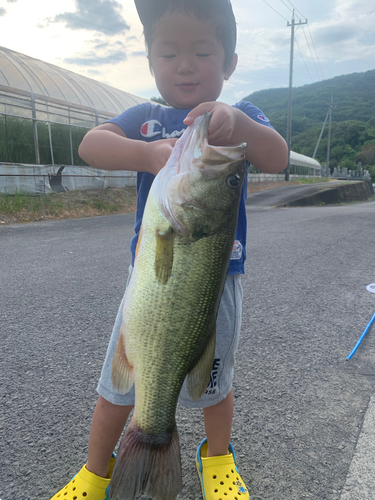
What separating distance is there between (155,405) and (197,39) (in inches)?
53.0

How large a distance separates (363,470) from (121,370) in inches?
49.6

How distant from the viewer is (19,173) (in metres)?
12.4

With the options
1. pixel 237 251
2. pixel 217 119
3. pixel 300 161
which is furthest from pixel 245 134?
pixel 300 161

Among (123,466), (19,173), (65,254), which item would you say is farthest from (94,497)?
(19,173)

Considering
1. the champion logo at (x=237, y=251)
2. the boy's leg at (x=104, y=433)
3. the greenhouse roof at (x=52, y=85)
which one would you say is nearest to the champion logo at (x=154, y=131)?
the champion logo at (x=237, y=251)

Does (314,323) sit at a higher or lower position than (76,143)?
lower

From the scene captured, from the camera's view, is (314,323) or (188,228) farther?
(314,323)

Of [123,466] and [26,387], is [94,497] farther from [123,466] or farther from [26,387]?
[26,387]

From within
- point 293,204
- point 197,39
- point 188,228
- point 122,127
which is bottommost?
point 293,204

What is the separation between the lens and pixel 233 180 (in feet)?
3.98

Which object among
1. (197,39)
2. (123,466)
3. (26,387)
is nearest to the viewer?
(123,466)

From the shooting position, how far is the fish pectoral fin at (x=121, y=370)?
1356mm

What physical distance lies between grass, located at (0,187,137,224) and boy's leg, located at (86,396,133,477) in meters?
9.35

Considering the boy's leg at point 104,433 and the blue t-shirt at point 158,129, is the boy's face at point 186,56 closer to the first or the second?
the blue t-shirt at point 158,129
